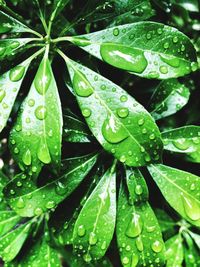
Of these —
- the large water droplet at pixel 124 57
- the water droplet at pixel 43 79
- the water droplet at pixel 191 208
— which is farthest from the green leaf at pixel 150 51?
the water droplet at pixel 191 208

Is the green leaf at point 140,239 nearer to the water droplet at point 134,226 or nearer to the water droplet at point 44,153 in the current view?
the water droplet at point 134,226

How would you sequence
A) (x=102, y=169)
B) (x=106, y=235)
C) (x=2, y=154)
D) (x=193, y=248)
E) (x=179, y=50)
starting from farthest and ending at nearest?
1. (x=2, y=154)
2. (x=193, y=248)
3. (x=102, y=169)
4. (x=106, y=235)
5. (x=179, y=50)

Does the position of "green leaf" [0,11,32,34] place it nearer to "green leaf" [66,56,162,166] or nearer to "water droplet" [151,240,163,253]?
"green leaf" [66,56,162,166]

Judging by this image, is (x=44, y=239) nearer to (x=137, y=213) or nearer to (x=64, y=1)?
(x=137, y=213)

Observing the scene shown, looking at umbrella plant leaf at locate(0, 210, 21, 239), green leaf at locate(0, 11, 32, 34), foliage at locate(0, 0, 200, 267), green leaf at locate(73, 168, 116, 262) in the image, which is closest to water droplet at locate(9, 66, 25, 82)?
foliage at locate(0, 0, 200, 267)

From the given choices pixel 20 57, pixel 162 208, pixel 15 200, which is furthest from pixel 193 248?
pixel 20 57

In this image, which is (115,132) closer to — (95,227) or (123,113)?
(123,113)
